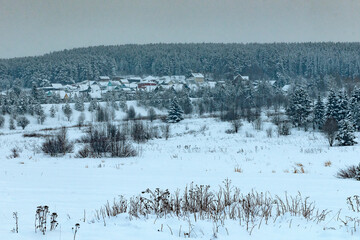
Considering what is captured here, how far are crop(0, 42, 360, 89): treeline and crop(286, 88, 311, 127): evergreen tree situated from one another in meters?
51.6

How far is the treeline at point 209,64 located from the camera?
10644 cm

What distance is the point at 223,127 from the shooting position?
43.1 metres

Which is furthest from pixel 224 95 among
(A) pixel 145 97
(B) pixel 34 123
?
(B) pixel 34 123

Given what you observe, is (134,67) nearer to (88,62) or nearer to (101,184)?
(88,62)

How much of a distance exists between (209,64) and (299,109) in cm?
8196

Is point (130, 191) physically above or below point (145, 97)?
below

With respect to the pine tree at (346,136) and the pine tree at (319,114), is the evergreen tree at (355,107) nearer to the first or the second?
the pine tree at (319,114)

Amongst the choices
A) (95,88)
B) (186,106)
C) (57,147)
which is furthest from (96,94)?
(57,147)

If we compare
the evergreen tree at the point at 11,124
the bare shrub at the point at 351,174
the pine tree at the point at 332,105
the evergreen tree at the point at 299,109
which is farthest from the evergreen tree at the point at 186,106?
the bare shrub at the point at 351,174

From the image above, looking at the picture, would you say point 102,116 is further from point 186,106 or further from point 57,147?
point 57,147

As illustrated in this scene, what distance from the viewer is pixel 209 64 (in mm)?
122688

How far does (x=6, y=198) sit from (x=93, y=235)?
330 centimetres

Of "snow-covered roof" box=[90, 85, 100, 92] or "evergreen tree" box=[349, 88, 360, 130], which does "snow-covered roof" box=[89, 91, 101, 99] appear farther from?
"evergreen tree" box=[349, 88, 360, 130]

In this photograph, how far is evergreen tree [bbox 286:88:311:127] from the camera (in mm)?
43719
